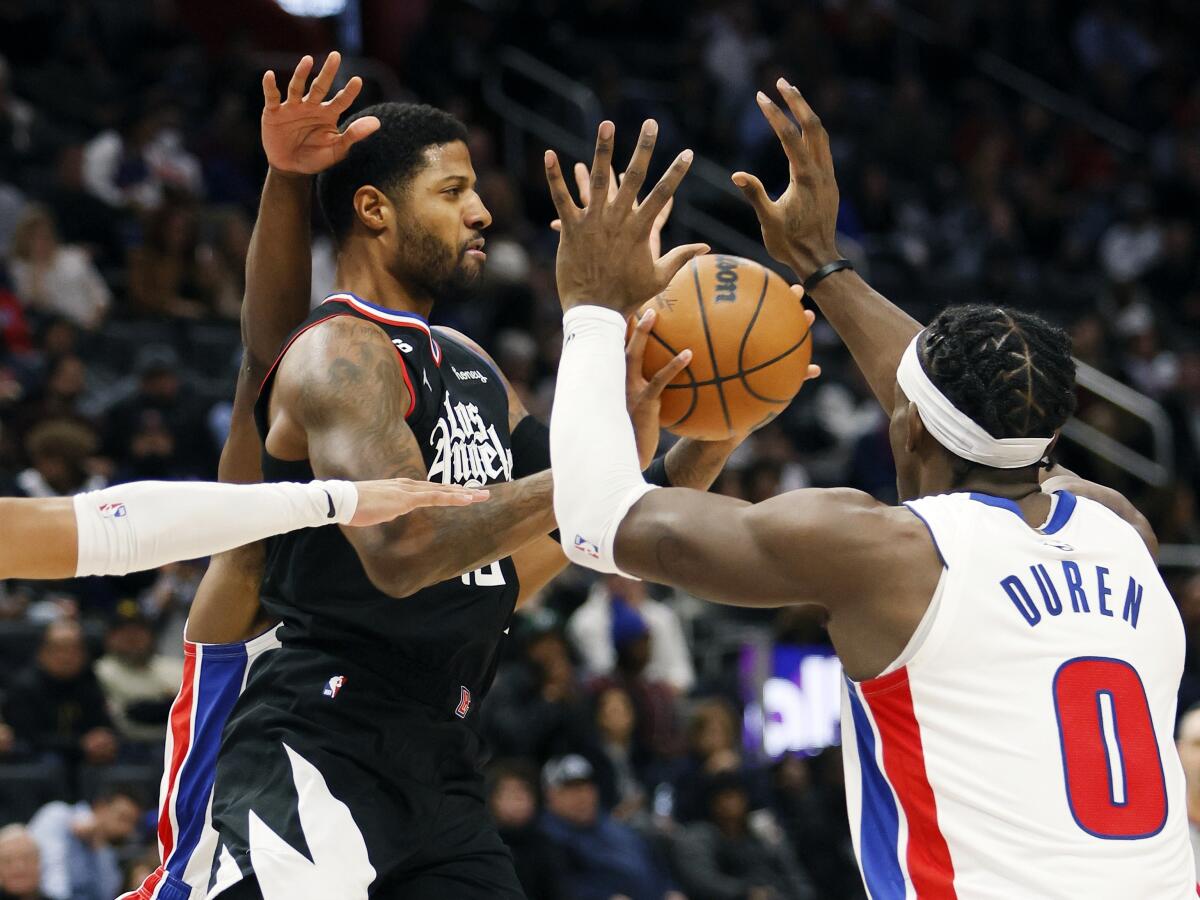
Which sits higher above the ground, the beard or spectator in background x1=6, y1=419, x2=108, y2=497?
the beard

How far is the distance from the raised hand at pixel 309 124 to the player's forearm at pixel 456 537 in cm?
116

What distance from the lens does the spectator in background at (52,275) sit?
12.3 metres

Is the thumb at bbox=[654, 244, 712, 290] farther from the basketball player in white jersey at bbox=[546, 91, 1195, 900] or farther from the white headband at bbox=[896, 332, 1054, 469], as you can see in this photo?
the white headband at bbox=[896, 332, 1054, 469]

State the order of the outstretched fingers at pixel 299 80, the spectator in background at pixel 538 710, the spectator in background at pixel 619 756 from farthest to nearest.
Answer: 1. the spectator in background at pixel 619 756
2. the spectator in background at pixel 538 710
3. the outstretched fingers at pixel 299 80

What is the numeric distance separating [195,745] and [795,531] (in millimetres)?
2260

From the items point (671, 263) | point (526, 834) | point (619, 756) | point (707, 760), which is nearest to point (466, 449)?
point (671, 263)

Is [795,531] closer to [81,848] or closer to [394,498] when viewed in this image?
[394,498]

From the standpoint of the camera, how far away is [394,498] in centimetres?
393

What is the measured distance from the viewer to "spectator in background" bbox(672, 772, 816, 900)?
10695 millimetres

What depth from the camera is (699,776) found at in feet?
36.9

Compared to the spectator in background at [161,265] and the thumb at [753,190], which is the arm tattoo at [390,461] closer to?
the thumb at [753,190]

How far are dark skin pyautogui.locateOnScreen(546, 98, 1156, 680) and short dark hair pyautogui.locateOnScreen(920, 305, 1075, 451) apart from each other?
13cm

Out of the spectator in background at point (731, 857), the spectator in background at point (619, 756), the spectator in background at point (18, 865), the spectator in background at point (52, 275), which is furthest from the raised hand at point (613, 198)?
the spectator in background at point (52, 275)

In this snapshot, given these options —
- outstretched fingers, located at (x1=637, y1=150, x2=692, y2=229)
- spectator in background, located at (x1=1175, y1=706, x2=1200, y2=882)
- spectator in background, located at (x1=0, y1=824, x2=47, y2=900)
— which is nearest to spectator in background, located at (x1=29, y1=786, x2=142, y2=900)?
spectator in background, located at (x1=0, y1=824, x2=47, y2=900)
